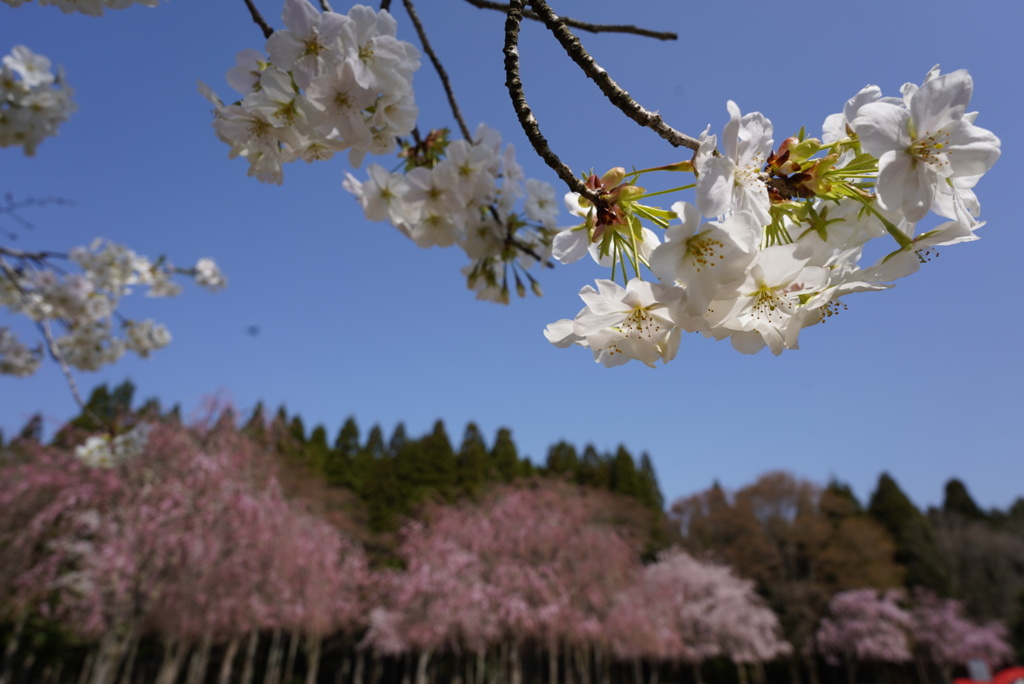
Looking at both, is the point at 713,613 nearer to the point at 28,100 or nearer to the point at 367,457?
the point at 367,457

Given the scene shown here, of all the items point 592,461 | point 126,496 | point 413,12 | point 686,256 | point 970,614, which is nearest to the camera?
point 686,256

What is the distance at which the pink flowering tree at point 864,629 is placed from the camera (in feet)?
61.3

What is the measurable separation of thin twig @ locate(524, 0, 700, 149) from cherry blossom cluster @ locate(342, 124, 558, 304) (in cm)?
85

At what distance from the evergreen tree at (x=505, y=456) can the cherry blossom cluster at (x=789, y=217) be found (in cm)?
2622

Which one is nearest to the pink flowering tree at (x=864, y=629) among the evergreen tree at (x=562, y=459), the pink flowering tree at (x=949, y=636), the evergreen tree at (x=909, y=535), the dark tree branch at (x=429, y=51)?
the pink flowering tree at (x=949, y=636)

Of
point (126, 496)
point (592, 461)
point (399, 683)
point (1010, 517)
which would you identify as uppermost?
point (592, 461)

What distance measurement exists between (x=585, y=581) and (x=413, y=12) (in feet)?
47.1

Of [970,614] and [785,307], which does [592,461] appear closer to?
[970,614]

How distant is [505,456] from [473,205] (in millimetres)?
26885

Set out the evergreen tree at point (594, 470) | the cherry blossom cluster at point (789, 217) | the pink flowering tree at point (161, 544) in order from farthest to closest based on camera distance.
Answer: the evergreen tree at point (594, 470) → the pink flowering tree at point (161, 544) → the cherry blossom cluster at point (789, 217)

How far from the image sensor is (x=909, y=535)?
2256 centimetres

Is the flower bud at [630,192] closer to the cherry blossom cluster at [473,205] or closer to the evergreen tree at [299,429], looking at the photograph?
the cherry blossom cluster at [473,205]

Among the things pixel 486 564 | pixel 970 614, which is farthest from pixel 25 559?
pixel 970 614

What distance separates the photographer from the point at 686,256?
1.90 ft
